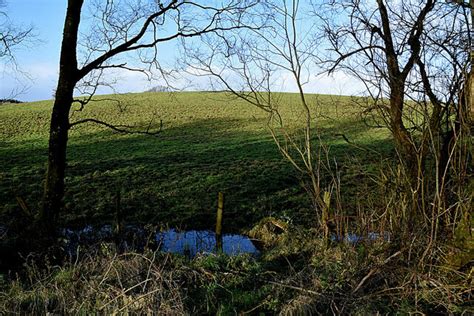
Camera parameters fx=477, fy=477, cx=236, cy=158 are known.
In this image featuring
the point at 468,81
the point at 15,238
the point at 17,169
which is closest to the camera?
the point at 468,81

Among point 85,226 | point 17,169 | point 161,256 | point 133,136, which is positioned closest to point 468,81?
point 161,256

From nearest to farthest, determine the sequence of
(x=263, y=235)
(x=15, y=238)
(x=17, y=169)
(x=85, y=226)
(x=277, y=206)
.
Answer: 1. (x=15, y=238)
2. (x=263, y=235)
3. (x=85, y=226)
4. (x=277, y=206)
5. (x=17, y=169)

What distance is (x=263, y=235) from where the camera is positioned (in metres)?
12.2

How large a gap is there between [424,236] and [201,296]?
320 centimetres

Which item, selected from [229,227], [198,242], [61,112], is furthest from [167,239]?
[61,112]

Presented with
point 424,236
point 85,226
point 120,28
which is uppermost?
point 120,28

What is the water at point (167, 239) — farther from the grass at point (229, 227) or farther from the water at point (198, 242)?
the grass at point (229, 227)

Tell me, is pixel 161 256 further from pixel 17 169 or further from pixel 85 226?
pixel 17 169

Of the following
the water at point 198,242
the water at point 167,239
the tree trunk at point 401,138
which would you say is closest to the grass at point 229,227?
the tree trunk at point 401,138

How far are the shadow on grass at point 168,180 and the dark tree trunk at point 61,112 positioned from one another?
127 inches

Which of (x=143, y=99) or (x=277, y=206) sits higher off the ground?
(x=143, y=99)

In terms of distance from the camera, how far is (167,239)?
41.0ft

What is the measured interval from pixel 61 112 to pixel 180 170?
1038cm

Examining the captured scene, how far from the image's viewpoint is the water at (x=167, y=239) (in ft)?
37.1
